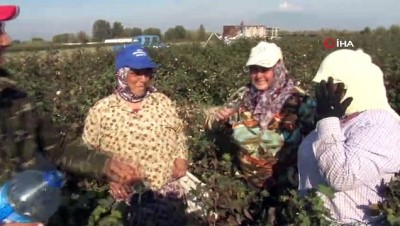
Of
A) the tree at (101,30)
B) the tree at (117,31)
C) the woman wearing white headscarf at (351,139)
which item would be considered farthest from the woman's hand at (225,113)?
the tree at (117,31)

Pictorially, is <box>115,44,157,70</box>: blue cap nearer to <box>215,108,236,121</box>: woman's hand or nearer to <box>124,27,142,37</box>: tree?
<box>215,108,236,121</box>: woman's hand

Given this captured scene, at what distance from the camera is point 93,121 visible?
4.05 metres

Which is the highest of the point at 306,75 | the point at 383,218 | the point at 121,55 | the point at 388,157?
the point at 121,55

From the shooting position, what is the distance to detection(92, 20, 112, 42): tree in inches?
1444

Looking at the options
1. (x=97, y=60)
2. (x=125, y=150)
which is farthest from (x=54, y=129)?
(x=97, y=60)

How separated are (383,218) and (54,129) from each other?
4.72 ft

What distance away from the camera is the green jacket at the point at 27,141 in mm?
2604

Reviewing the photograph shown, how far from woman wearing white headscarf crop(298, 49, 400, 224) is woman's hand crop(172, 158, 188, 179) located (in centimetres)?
95

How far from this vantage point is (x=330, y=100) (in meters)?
3.14

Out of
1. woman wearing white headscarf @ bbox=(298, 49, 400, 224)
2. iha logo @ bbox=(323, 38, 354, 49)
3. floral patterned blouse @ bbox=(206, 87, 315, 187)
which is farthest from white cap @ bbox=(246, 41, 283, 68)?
iha logo @ bbox=(323, 38, 354, 49)

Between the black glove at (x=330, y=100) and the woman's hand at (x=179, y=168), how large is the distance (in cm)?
112

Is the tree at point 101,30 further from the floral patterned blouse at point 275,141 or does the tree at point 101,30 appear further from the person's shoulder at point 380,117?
the person's shoulder at point 380,117

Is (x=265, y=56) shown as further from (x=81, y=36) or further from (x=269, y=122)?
(x=81, y=36)

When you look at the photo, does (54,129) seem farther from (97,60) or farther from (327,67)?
(97,60)
